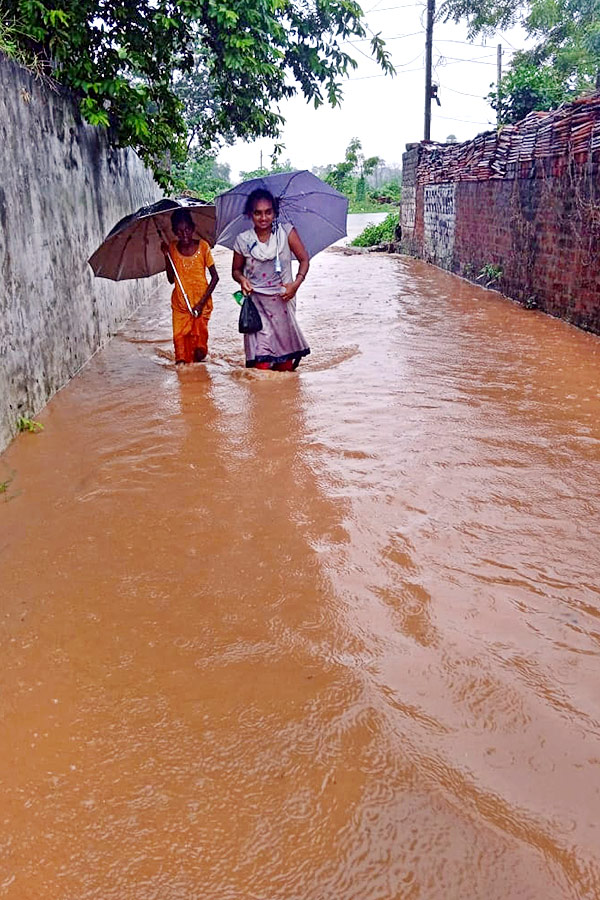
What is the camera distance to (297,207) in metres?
6.45

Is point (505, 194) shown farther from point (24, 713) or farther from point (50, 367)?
point (24, 713)

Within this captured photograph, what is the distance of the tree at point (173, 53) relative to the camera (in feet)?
20.3

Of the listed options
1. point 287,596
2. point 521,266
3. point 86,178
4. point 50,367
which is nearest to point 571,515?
point 287,596

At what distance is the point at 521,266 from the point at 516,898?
9.96 meters

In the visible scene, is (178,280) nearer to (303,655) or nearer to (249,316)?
(249,316)

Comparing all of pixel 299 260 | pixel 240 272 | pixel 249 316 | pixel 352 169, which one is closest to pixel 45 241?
pixel 240 272

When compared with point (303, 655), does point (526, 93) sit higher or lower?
higher

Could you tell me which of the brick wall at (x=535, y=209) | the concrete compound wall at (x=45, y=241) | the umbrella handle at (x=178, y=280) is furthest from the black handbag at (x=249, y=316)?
the brick wall at (x=535, y=209)

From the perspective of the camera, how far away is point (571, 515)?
3771 millimetres

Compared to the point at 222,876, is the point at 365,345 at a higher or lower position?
higher

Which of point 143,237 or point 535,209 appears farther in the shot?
point 535,209

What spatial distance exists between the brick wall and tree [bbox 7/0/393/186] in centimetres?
250

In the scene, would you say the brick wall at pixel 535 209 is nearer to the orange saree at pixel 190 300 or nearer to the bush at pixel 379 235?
the orange saree at pixel 190 300

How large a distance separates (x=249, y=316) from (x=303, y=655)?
413 cm
